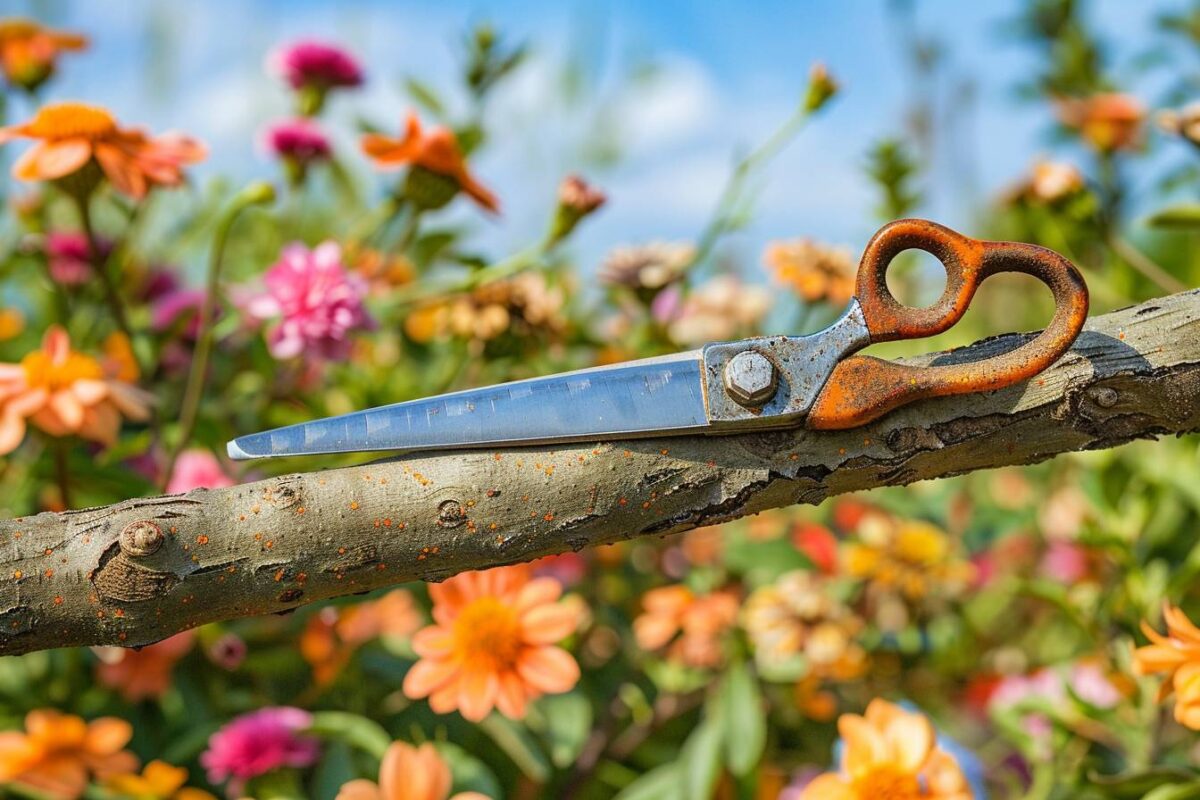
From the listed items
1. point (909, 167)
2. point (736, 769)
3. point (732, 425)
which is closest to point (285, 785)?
point (736, 769)

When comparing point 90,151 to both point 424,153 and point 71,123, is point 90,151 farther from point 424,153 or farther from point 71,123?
point 424,153

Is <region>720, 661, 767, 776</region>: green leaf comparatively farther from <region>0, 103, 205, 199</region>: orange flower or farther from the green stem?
<region>0, 103, 205, 199</region>: orange flower

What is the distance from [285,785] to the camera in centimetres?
66

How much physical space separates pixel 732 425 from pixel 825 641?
0.50 meters

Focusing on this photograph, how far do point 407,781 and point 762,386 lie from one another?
0.97 ft

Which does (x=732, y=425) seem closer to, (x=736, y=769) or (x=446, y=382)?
(x=736, y=769)

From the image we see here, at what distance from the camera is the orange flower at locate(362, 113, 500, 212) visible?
759 mm

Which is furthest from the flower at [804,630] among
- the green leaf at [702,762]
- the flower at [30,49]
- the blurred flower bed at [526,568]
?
the flower at [30,49]

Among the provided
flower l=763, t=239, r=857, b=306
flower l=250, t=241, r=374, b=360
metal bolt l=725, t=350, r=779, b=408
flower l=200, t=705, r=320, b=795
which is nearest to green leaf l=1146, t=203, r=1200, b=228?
flower l=763, t=239, r=857, b=306

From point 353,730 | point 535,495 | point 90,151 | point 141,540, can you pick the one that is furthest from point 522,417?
point 90,151

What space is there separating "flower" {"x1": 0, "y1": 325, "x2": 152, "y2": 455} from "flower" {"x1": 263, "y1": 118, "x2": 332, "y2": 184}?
0.38 m

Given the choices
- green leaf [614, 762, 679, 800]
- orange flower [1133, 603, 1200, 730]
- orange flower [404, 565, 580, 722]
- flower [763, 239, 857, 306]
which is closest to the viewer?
orange flower [1133, 603, 1200, 730]

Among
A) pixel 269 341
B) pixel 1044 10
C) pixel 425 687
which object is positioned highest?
pixel 1044 10

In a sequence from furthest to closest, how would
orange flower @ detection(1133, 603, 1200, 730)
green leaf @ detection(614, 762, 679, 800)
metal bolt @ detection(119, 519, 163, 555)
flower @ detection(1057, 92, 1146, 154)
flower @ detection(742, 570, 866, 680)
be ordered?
flower @ detection(1057, 92, 1146, 154) → flower @ detection(742, 570, 866, 680) → green leaf @ detection(614, 762, 679, 800) → orange flower @ detection(1133, 603, 1200, 730) → metal bolt @ detection(119, 519, 163, 555)
